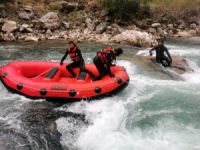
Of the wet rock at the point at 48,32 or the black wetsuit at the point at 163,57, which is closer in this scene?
the black wetsuit at the point at 163,57

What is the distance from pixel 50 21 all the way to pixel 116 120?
14.7 meters

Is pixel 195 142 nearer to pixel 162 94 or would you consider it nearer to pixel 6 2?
pixel 162 94

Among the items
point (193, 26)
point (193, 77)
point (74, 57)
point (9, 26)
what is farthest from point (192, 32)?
point (74, 57)

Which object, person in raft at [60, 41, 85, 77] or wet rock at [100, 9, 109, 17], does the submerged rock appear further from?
wet rock at [100, 9, 109, 17]

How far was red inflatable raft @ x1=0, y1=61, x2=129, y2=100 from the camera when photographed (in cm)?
840

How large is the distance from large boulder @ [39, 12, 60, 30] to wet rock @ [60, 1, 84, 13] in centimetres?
206

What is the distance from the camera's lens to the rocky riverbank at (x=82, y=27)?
61.9 ft

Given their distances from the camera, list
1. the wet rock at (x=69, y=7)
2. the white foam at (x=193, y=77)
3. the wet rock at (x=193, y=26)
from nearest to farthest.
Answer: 1. the white foam at (x=193, y=77)
2. the wet rock at (x=69, y=7)
3. the wet rock at (x=193, y=26)

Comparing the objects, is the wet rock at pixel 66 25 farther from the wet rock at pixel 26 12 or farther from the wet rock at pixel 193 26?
the wet rock at pixel 193 26

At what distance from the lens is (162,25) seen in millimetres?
24016

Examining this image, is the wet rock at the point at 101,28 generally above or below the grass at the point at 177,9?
below

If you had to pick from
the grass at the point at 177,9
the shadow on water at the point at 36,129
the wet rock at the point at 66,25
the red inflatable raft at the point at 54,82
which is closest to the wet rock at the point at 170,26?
the grass at the point at 177,9

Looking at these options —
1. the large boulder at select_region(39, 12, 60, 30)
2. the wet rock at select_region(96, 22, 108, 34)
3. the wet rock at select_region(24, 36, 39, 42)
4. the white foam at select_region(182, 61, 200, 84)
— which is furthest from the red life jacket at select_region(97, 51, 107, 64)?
the large boulder at select_region(39, 12, 60, 30)

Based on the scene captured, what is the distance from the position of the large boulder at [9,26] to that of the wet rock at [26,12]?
1.52m
